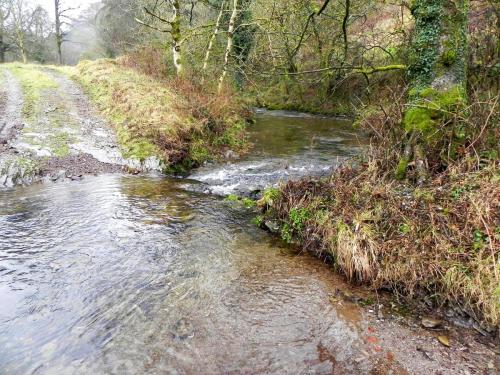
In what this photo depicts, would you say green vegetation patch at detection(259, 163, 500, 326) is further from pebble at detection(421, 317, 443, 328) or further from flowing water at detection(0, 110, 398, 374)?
flowing water at detection(0, 110, 398, 374)

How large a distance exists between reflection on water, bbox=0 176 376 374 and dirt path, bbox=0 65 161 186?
97.0 inches

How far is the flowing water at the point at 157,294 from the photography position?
3855mm

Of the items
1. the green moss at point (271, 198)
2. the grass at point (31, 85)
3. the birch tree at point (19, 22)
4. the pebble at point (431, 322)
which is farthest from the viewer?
the birch tree at point (19, 22)

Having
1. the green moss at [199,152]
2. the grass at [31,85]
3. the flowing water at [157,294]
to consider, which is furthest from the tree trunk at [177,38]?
the flowing water at [157,294]

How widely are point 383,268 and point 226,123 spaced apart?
31.0 ft

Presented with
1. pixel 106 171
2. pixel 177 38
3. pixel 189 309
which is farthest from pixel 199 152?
pixel 189 309

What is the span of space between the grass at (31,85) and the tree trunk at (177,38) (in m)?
5.65

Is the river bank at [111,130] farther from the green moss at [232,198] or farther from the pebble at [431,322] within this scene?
the pebble at [431,322]

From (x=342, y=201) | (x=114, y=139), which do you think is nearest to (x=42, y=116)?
(x=114, y=139)

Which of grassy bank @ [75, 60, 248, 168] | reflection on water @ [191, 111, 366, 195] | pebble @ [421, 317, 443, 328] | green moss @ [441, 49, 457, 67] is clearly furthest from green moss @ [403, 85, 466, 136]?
grassy bank @ [75, 60, 248, 168]

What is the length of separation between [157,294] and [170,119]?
792cm

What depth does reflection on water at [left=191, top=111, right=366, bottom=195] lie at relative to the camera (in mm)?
9602

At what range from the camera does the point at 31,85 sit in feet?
53.9

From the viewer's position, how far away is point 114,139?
477 inches
